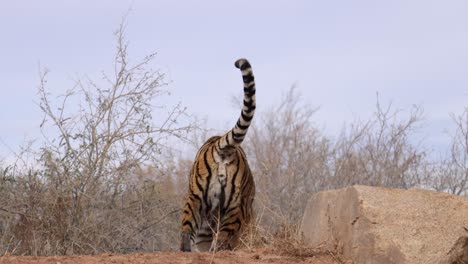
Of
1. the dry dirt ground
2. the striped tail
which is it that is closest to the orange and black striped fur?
the striped tail

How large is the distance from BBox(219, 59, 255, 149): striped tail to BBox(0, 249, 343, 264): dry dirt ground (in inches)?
89.0

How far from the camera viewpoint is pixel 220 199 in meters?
→ 9.29

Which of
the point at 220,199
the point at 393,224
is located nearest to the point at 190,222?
the point at 220,199

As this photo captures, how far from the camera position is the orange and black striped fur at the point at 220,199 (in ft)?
30.3

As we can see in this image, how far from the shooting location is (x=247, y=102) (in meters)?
8.98

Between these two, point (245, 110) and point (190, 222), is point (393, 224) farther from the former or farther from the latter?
point (190, 222)

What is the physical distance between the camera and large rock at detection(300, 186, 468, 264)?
6051 mm

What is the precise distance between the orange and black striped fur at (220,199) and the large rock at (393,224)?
232cm

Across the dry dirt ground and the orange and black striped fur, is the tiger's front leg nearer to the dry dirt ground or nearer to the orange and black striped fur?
the orange and black striped fur

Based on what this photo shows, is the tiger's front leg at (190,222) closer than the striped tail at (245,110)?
No

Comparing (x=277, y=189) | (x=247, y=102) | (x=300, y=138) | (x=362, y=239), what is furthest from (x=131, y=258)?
(x=300, y=138)

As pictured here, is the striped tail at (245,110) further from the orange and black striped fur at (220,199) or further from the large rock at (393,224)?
the large rock at (393,224)

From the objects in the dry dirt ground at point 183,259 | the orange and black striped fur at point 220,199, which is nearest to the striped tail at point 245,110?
the orange and black striped fur at point 220,199

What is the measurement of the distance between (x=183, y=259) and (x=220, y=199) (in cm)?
278
